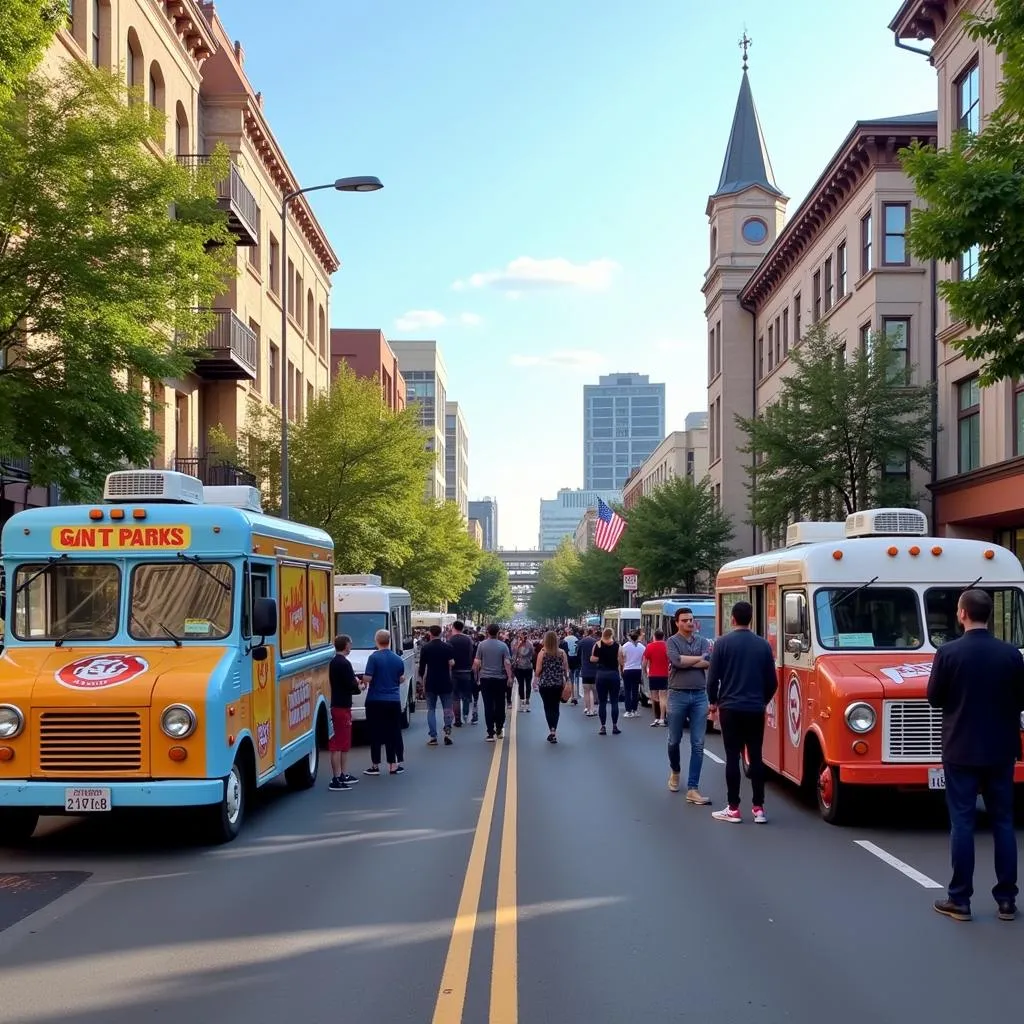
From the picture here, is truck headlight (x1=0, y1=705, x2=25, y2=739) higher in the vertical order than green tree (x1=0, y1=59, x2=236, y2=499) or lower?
lower

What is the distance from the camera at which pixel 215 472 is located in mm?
32938

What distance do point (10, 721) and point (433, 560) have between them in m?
38.4

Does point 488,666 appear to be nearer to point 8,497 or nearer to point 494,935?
point 8,497

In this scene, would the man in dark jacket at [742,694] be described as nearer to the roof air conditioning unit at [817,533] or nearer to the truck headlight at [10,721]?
the roof air conditioning unit at [817,533]

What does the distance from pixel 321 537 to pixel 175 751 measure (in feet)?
18.2

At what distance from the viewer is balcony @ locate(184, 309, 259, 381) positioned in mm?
32250

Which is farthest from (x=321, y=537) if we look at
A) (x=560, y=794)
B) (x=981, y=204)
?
(x=981, y=204)

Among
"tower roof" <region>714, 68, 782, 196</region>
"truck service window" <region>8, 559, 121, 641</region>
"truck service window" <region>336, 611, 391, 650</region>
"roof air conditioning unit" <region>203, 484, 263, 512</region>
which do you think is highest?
"tower roof" <region>714, 68, 782, 196</region>

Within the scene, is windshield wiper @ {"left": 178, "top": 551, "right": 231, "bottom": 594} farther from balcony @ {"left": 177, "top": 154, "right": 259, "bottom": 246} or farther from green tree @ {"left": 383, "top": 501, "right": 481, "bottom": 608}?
green tree @ {"left": 383, "top": 501, "right": 481, "bottom": 608}

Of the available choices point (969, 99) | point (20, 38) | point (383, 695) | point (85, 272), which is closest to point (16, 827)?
point (383, 695)

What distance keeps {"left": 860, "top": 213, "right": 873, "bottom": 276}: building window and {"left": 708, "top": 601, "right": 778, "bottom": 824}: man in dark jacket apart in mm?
29597

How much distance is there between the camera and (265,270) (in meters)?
41.2

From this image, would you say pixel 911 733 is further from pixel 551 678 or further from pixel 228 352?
pixel 228 352

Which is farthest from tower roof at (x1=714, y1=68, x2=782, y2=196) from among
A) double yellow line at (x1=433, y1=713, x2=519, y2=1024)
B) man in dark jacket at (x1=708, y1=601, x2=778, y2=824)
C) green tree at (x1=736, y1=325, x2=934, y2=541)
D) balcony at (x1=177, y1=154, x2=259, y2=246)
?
double yellow line at (x1=433, y1=713, x2=519, y2=1024)
